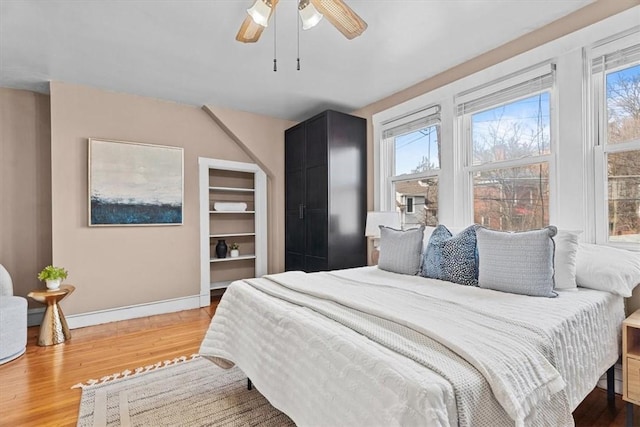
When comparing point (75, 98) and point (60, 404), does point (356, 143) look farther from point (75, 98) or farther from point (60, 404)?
point (60, 404)

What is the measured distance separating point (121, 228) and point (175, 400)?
236 centimetres

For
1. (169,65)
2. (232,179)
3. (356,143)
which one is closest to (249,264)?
(232,179)

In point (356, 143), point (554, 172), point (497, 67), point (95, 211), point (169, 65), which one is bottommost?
point (95, 211)

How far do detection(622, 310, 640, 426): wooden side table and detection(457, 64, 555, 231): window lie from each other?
37.7 inches

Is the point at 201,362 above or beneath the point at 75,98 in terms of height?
beneath

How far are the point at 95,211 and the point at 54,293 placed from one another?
93cm

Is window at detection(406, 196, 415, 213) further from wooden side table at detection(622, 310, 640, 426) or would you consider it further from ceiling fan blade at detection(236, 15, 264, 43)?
ceiling fan blade at detection(236, 15, 264, 43)

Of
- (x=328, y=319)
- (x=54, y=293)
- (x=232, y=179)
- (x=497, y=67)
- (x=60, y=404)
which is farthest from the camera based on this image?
(x=232, y=179)

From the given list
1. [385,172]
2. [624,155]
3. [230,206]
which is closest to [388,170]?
[385,172]

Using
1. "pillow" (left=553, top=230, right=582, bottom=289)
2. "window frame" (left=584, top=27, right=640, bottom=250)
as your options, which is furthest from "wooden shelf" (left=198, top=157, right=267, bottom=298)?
"window frame" (left=584, top=27, right=640, bottom=250)

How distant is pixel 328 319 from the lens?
1.37 meters

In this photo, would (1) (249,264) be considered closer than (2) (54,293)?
No

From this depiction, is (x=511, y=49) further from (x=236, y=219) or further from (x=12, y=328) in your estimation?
(x=12, y=328)

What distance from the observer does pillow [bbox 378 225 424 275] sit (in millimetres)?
2484
